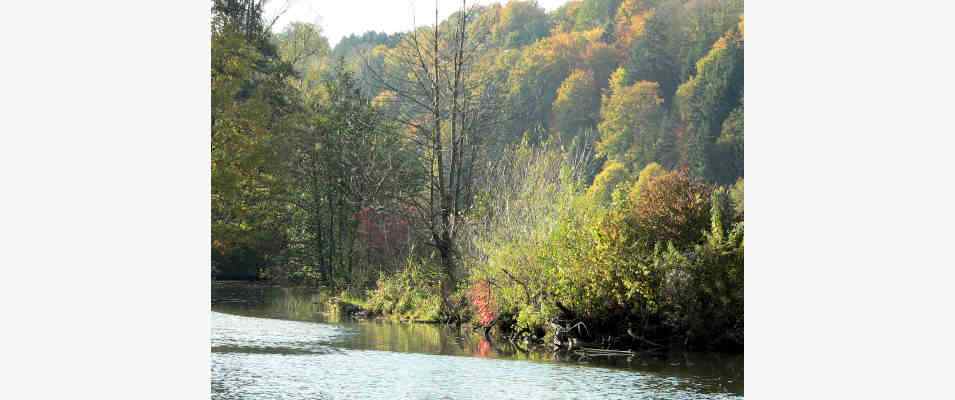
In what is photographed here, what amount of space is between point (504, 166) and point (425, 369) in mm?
7899

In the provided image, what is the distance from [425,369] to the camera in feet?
46.1

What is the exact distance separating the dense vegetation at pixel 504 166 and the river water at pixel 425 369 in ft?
3.46

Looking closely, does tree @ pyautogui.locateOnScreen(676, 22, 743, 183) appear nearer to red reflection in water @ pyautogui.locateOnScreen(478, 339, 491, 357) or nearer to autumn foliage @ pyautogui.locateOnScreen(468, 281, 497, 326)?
autumn foliage @ pyautogui.locateOnScreen(468, 281, 497, 326)

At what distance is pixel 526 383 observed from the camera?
12.9 metres

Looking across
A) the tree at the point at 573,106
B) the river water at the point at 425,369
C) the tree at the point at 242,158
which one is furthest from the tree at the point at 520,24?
the river water at the point at 425,369

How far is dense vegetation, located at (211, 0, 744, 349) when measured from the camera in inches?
650

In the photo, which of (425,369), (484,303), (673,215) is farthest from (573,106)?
(425,369)

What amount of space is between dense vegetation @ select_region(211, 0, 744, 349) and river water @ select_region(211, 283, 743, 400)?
106 centimetres

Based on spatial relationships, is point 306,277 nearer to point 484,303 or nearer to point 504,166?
point 504,166

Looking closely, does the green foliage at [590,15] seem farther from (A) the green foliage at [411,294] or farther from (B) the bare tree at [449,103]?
(A) the green foliage at [411,294]

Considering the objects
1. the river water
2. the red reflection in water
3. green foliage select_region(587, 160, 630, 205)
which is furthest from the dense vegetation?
the river water

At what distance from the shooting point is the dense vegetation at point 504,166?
16500mm
